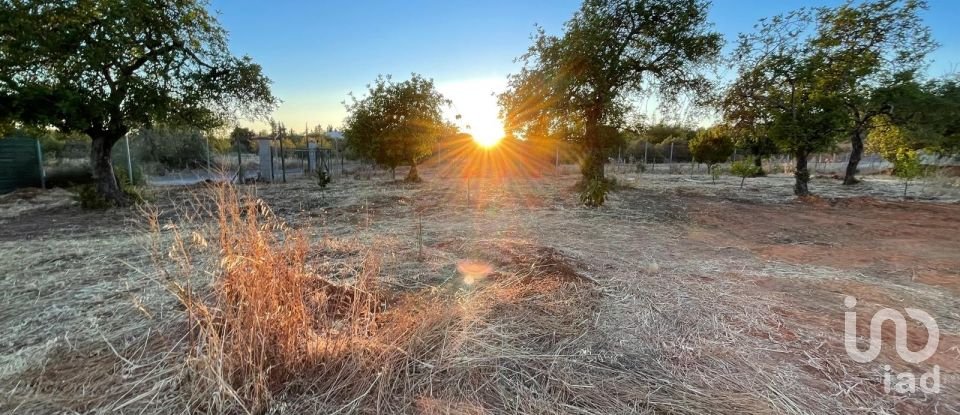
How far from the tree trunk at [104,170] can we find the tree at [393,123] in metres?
7.36

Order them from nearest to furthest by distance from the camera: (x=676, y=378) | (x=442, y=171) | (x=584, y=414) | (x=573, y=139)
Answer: (x=584, y=414) → (x=676, y=378) → (x=573, y=139) → (x=442, y=171)

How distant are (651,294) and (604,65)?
8.93 m

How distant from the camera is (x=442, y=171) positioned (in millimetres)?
20938

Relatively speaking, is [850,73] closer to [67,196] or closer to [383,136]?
[383,136]

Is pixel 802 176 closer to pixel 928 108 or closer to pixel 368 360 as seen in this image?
pixel 928 108

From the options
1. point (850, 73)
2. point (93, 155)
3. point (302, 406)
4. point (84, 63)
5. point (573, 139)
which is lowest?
point (302, 406)

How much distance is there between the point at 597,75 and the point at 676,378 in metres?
9.88

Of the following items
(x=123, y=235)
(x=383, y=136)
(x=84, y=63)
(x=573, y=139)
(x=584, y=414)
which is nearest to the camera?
(x=584, y=414)

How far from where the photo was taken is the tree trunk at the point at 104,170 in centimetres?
741

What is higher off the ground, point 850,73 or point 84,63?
point 850,73

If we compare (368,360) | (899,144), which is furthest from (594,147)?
(368,360)

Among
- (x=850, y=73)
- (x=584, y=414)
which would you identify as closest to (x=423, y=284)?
(x=584, y=414)

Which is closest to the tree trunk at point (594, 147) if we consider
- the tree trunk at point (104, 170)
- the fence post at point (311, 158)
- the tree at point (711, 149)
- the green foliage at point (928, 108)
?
the green foliage at point (928, 108)

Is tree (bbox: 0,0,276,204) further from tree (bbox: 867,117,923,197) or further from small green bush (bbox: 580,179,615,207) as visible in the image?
tree (bbox: 867,117,923,197)
